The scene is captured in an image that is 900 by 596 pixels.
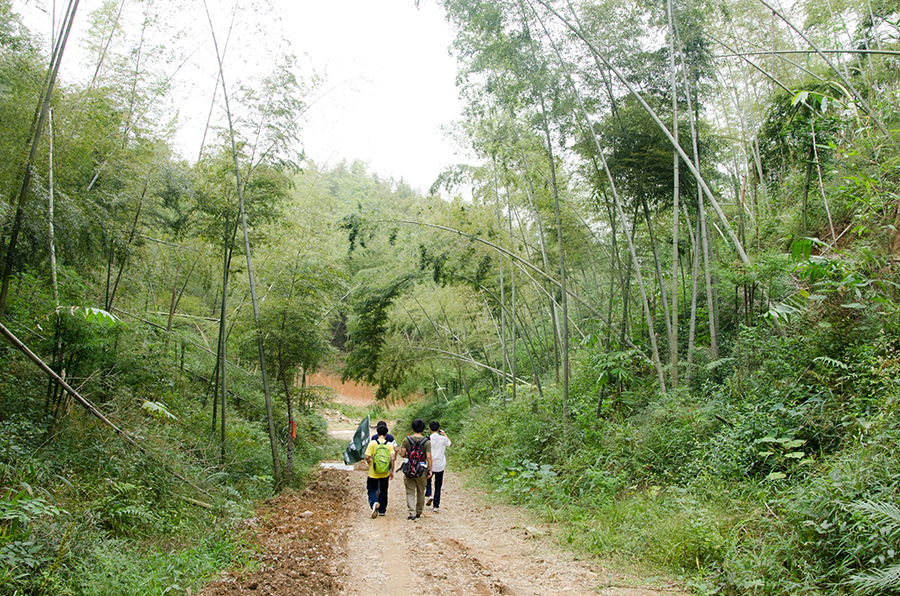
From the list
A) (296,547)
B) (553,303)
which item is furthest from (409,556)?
(553,303)

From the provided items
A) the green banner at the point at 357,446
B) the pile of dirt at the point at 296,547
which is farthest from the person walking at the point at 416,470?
the green banner at the point at 357,446

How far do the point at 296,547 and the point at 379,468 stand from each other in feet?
4.68

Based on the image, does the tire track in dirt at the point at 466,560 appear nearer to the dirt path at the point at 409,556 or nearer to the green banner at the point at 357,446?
the dirt path at the point at 409,556

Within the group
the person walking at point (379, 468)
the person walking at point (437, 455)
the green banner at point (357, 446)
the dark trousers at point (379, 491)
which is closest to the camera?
the person walking at point (379, 468)

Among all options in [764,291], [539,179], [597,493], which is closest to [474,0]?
[539,179]

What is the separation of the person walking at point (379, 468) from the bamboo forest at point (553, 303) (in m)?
0.34

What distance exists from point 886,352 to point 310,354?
19.0ft

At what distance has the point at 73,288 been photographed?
15.7 ft

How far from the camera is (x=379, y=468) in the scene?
214 inches

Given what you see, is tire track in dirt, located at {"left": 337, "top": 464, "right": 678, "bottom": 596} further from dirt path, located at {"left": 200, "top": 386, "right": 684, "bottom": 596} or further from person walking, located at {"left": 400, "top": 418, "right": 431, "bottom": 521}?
person walking, located at {"left": 400, "top": 418, "right": 431, "bottom": 521}

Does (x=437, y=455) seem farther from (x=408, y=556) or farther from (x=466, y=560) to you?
(x=466, y=560)

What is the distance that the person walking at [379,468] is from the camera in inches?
214

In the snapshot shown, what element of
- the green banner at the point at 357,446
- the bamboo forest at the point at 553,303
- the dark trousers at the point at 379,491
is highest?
the bamboo forest at the point at 553,303

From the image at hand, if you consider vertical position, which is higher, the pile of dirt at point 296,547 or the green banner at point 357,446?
the pile of dirt at point 296,547
